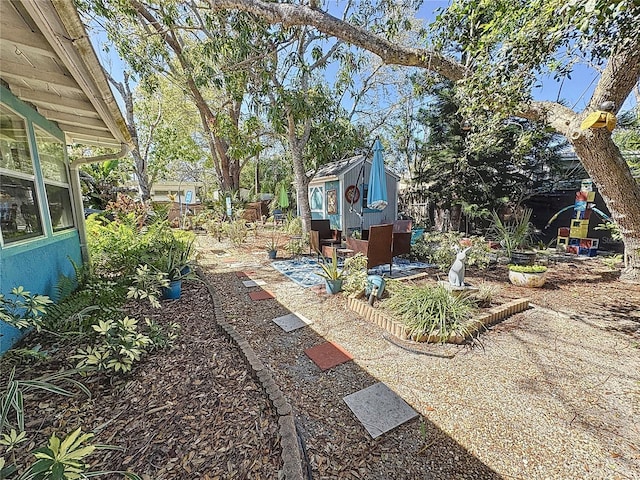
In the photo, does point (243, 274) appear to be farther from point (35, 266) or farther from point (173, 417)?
point (173, 417)

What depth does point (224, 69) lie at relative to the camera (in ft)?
19.9

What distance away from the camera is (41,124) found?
3.23 m

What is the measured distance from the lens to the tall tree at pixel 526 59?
334 cm

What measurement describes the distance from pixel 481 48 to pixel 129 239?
21.4ft

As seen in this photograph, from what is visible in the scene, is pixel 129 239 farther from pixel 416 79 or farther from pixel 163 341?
pixel 416 79

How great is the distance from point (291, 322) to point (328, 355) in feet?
2.94

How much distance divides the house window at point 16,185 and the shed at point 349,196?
8.36m

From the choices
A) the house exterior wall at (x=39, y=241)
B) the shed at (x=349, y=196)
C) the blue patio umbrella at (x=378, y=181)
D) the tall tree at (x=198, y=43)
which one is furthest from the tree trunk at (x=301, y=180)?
the house exterior wall at (x=39, y=241)

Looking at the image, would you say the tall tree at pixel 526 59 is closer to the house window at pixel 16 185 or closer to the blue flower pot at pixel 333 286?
the blue flower pot at pixel 333 286

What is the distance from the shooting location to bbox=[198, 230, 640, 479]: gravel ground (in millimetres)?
1692

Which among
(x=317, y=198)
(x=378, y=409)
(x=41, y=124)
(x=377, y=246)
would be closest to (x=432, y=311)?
(x=378, y=409)

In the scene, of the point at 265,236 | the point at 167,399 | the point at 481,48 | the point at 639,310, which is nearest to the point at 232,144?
the point at 265,236

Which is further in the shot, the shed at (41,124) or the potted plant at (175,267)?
the potted plant at (175,267)

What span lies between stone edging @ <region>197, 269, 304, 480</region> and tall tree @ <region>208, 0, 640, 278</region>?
15.6 feet
